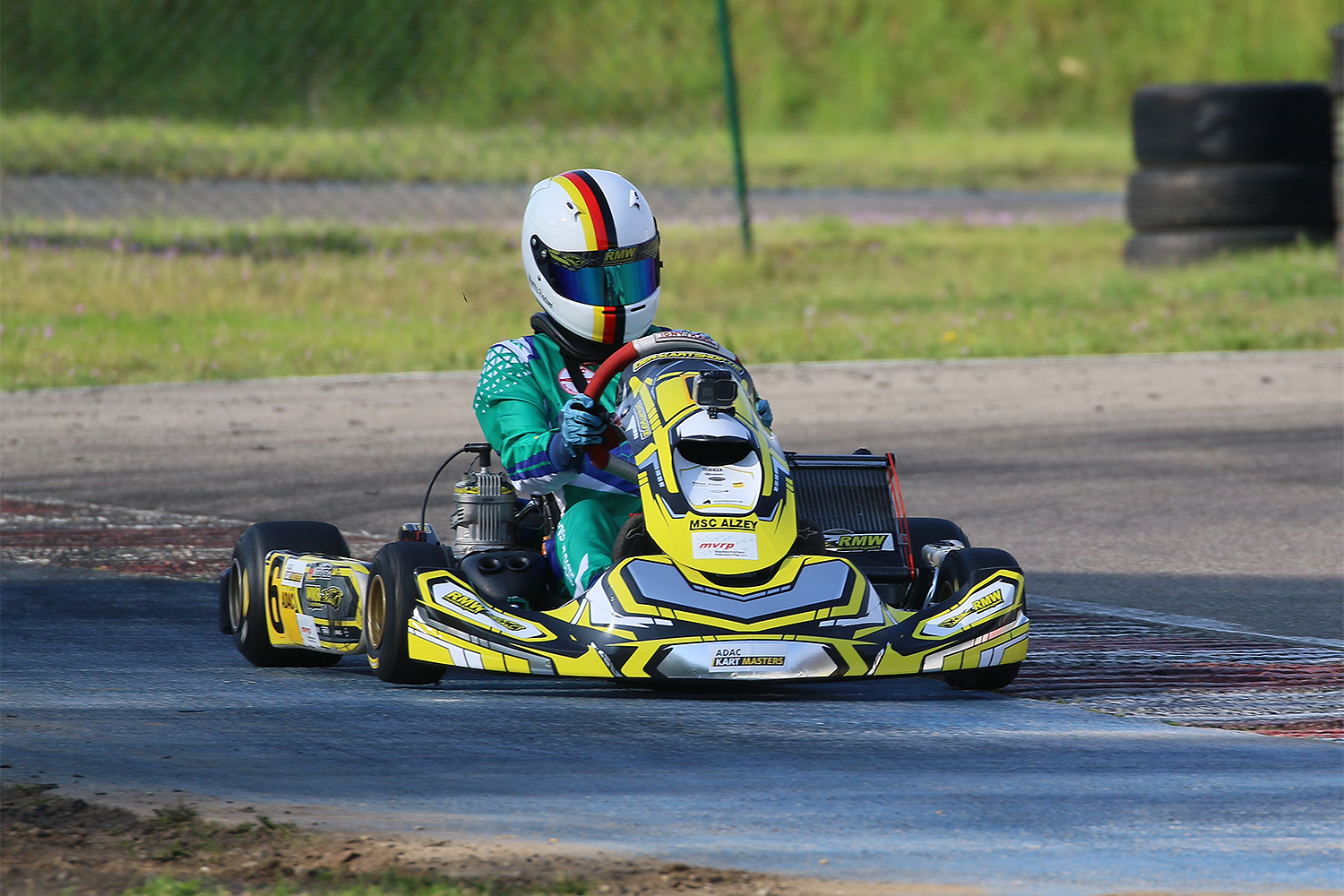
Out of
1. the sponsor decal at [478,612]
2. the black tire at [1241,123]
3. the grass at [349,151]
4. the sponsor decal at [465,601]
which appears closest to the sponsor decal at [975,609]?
the sponsor decal at [478,612]

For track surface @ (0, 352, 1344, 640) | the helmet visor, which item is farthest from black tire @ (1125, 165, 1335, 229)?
the helmet visor

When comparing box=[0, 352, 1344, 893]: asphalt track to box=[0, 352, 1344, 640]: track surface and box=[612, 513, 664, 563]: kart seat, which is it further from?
box=[612, 513, 664, 563]: kart seat

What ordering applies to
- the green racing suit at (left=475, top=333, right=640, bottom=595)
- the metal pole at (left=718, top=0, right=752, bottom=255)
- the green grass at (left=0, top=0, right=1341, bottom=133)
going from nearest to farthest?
1. the green racing suit at (left=475, top=333, right=640, bottom=595)
2. the metal pole at (left=718, top=0, right=752, bottom=255)
3. the green grass at (left=0, top=0, right=1341, bottom=133)

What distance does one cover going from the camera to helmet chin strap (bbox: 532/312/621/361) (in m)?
5.61

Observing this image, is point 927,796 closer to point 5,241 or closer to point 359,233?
point 5,241

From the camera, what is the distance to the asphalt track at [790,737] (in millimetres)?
3539

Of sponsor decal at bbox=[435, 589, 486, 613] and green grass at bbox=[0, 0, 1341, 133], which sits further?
green grass at bbox=[0, 0, 1341, 133]

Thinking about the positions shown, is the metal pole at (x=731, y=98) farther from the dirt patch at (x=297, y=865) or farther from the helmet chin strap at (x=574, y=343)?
the dirt patch at (x=297, y=865)

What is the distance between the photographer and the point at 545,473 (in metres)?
5.24

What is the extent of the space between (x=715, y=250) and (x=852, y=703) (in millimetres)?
13942

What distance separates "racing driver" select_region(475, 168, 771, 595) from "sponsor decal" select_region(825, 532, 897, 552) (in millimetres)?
377

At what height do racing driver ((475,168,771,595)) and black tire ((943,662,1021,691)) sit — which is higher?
racing driver ((475,168,771,595))

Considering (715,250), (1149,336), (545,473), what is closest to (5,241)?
(715,250)

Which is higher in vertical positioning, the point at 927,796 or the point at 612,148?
the point at 612,148
